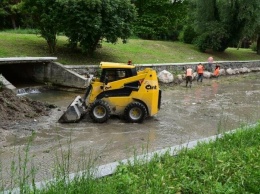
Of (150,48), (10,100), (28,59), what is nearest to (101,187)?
(10,100)

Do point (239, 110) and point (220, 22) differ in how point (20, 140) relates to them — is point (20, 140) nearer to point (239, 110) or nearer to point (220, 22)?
point (239, 110)

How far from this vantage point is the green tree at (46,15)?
64.6 ft

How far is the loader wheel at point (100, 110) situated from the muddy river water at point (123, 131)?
190 millimetres

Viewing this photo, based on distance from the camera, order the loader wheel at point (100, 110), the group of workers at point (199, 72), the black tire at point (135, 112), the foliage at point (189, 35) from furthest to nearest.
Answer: the foliage at point (189, 35), the group of workers at point (199, 72), the black tire at point (135, 112), the loader wheel at point (100, 110)

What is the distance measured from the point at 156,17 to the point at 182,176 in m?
32.3

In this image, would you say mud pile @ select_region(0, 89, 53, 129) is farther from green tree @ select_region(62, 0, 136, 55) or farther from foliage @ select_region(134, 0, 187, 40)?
foliage @ select_region(134, 0, 187, 40)

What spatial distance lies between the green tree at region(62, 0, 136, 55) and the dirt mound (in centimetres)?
779

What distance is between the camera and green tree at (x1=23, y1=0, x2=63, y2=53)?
19.7 m

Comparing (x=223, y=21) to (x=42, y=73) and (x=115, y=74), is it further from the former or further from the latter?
(x=115, y=74)

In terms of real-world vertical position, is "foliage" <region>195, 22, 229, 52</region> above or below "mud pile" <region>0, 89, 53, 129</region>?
above

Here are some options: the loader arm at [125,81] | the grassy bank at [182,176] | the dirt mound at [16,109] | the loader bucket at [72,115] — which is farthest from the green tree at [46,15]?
the grassy bank at [182,176]

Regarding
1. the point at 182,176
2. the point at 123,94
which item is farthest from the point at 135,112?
the point at 182,176

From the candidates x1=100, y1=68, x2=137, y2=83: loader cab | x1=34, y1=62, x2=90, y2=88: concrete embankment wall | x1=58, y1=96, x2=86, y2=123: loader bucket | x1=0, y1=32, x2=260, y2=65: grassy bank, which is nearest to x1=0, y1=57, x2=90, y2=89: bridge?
x1=34, y1=62, x2=90, y2=88: concrete embankment wall

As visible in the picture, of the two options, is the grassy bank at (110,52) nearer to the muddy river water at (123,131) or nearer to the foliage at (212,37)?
the foliage at (212,37)
